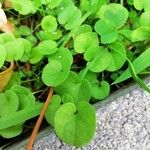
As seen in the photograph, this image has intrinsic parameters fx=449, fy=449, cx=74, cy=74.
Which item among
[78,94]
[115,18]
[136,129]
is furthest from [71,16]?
[136,129]

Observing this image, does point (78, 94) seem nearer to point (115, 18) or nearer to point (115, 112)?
point (115, 112)

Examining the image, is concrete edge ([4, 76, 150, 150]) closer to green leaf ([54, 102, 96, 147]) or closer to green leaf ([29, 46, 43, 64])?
green leaf ([54, 102, 96, 147])

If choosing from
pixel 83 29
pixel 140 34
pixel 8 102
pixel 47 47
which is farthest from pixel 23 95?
pixel 140 34

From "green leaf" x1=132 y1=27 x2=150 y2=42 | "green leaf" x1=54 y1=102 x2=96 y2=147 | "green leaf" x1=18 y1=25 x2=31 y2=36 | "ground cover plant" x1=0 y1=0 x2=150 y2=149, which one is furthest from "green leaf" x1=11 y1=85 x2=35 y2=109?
"green leaf" x1=132 y1=27 x2=150 y2=42

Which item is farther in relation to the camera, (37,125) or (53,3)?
(53,3)

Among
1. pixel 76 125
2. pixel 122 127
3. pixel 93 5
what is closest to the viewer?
pixel 76 125

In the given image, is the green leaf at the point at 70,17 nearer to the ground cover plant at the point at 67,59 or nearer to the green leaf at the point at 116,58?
the ground cover plant at the point at 67,59

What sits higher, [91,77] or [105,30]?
[105,30]

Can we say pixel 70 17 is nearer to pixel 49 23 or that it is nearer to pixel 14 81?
pixel 49 23

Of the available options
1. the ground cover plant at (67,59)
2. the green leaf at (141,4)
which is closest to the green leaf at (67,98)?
the ground cover plant at (67,59)
